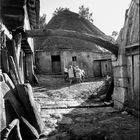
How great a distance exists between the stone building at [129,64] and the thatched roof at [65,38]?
1252 centimetres

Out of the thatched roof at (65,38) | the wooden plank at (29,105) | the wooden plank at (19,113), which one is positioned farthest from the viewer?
the thatched roof at (65,38)

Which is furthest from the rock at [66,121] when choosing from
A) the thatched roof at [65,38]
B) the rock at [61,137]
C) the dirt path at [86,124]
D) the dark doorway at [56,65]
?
the thatched roof at [65,38]

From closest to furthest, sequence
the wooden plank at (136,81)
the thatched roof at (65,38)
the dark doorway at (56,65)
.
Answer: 1. the wooden plank at (136,81)
2. the dark doorway at (56,65)
3. the thatched roof at (65,38)

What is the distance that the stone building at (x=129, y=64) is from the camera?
4863mm

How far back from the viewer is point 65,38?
772 inches

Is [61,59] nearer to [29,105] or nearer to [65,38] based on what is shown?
[65,38]

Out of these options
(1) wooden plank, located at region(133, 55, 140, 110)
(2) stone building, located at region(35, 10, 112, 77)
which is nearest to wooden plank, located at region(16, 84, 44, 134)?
(1) wooden plank, located at region(133, 55, 140, 110)

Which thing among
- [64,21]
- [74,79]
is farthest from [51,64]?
[64,21]

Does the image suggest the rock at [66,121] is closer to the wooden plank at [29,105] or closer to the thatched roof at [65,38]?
the wooden plank at [29,105]

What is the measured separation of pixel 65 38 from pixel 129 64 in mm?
14988

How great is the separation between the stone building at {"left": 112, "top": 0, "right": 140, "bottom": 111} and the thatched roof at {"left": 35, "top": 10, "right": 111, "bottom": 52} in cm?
1252

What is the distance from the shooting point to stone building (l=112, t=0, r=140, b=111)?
4863 millimetres

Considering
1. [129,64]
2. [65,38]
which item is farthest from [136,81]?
[65,38]

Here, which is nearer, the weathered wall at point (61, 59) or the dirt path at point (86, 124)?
the dirt path at point (86, 124)
